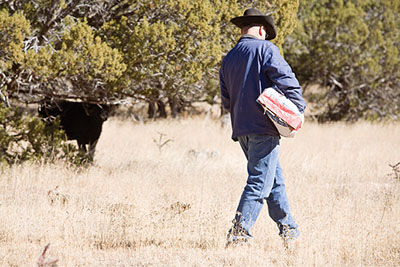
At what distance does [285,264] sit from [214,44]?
418 cm

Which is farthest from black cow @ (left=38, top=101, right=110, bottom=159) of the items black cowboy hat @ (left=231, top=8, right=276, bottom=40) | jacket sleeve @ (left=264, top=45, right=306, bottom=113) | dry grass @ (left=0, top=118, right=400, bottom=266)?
jacket sleeve @ (left=264, top=45, right=306, bottom=113)

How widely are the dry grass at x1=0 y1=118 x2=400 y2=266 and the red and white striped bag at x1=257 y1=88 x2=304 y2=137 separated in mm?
1019

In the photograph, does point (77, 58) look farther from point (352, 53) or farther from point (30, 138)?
point (352, 53)

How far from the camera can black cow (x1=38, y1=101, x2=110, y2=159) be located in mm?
9094

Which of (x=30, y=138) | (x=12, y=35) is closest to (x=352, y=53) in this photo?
(x=30, y=138)

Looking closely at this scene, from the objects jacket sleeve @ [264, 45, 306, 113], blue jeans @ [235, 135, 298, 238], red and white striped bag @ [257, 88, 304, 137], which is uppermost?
jacket sleeve @ [264, 45, 306, 113]

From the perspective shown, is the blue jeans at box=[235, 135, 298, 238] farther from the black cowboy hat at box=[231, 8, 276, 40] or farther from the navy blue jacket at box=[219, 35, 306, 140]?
the black cowboy hat at box=[231, 8, 276, 40]

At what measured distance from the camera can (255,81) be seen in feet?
14.5

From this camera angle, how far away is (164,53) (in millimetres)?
7637

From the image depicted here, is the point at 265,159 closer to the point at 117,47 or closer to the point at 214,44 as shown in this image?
the point at 214,44

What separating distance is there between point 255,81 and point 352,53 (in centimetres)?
1324

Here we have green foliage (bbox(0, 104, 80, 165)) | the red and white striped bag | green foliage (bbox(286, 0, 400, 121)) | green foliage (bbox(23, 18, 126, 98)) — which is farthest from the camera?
green foliage (bbox(286, 0, 400, 121))

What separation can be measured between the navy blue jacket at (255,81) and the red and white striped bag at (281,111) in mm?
84

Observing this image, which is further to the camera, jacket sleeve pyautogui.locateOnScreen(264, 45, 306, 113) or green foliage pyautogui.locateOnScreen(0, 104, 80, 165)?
green foliage pyautogui.locateOnScreen(0, 104, 80, 165)
